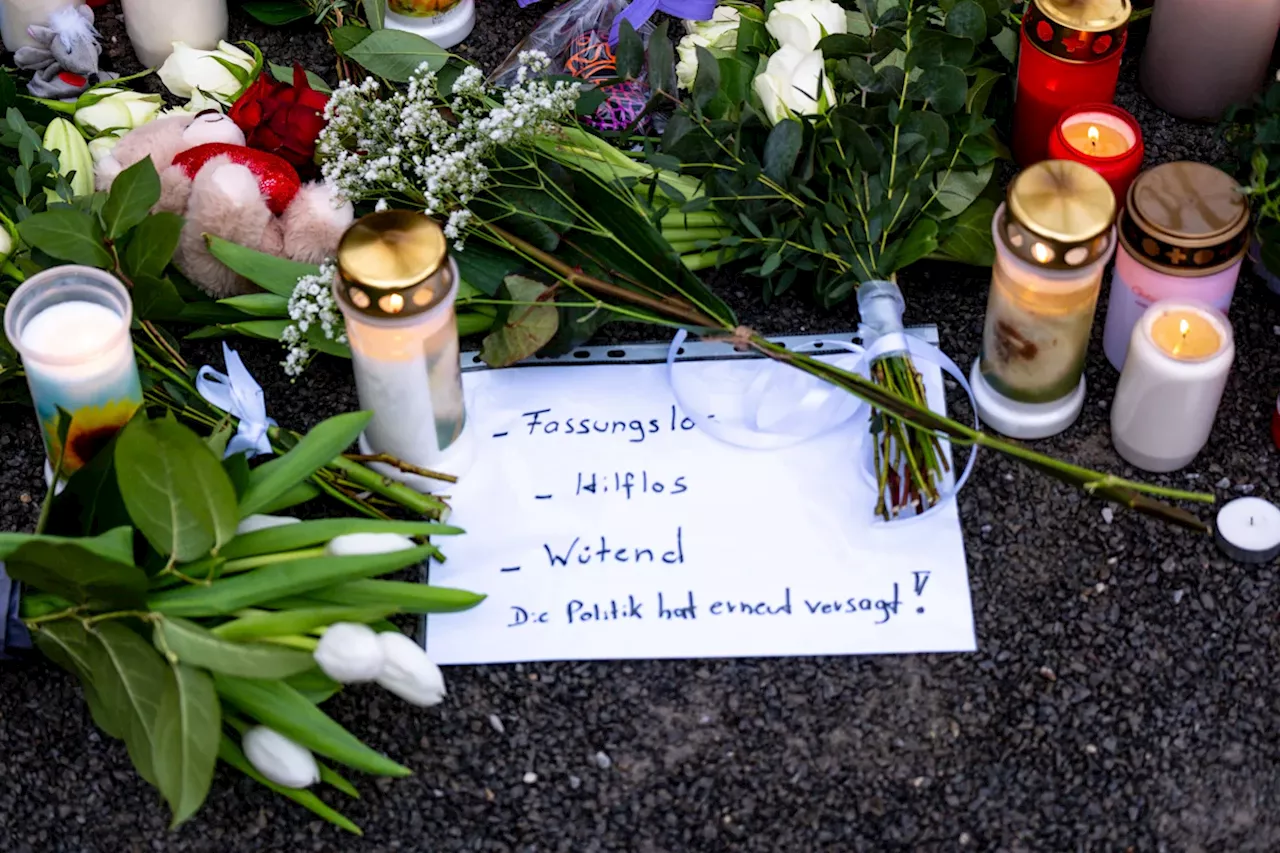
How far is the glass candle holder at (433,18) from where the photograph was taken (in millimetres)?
1423

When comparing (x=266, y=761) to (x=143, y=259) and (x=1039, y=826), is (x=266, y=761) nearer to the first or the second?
(x=143, y=259)

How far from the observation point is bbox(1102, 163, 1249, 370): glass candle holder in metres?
Result: 1.10

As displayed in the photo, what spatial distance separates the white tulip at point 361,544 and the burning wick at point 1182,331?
557 mm

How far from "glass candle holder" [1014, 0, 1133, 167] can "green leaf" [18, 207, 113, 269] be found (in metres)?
0.73

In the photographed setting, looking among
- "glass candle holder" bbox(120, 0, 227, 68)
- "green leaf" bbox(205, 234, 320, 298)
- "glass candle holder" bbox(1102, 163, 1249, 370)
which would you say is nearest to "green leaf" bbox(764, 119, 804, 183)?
"glass candle holder" bbox(1102, 163, 1249, 370)

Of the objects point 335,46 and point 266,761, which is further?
point 335,46

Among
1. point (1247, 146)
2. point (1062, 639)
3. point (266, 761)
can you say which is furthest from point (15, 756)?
point (1247, 146)

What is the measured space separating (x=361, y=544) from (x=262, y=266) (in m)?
0.28

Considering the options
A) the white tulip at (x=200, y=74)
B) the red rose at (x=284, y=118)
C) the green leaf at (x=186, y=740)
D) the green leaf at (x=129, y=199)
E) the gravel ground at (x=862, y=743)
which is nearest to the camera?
the green leaf at (x=186, y=740)

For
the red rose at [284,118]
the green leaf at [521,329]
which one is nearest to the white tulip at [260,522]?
the green leaf at [521,329]

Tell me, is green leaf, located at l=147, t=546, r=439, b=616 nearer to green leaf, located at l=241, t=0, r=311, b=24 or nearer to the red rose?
the red rose

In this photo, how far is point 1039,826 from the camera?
1017 millimetres

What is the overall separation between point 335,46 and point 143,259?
0.31 meters

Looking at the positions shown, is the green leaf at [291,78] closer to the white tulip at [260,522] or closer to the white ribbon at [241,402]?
the white ribbon at [241,402]
